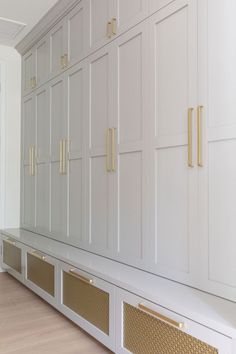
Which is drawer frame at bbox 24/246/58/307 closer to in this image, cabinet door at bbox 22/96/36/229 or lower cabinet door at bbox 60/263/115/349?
lower cabinet door at bbox 60/263/115/349

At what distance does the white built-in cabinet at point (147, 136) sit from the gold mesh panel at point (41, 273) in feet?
1.01

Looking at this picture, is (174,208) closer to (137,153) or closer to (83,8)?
(137,153)

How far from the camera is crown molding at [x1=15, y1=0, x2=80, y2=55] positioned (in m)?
2.97

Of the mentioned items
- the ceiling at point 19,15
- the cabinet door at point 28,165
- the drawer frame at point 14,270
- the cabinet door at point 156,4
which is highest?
the ceiling at point 19,15

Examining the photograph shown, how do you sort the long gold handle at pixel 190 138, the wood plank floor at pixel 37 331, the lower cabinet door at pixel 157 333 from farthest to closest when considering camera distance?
the wood plank floor at pixel 37 331 < the long gold handle at pixel 190 138 < the lower cabinet door at pixel 157 333

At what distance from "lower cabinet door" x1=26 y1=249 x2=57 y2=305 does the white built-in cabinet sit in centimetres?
29

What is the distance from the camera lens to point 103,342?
1.98 meters

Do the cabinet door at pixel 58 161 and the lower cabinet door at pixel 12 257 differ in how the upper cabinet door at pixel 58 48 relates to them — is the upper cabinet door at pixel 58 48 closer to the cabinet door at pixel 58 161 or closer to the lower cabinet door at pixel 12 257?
the cabinet door at pixel 58 161

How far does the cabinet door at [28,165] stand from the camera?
376 centimetres

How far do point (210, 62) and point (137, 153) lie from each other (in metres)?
0.72

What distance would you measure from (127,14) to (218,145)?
46.3 inches

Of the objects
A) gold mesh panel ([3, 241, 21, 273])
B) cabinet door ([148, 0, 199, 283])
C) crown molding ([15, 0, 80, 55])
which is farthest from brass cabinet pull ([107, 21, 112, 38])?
gold mesh panel ([3, 241, 21, 273])

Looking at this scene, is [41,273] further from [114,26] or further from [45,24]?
[45,24]

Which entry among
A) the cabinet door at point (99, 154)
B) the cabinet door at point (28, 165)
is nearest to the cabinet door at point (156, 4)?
the cabinet door at point (99, 154)
